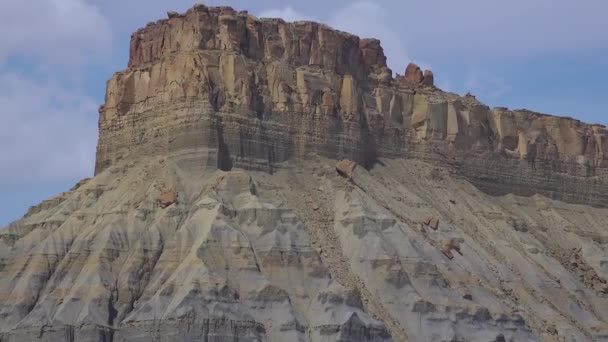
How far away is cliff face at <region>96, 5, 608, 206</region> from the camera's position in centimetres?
11531

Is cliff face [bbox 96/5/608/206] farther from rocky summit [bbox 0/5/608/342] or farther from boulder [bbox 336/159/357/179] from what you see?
boulder [bbox 336/159/357/179]

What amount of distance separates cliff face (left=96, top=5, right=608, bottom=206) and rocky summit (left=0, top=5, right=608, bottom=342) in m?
0.14

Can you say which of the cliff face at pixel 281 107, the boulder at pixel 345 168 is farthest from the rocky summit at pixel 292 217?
the boulder at pixel 345 168

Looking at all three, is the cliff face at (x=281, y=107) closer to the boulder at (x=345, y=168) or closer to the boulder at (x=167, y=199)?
the boulder at (x=345, y=168)

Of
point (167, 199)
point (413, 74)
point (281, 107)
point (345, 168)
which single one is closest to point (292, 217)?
point (167, 199)

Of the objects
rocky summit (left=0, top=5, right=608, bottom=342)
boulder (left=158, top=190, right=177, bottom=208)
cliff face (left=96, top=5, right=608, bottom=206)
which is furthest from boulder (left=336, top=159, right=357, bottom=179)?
boulder (left=158, top=190, right=177, bottom=208)

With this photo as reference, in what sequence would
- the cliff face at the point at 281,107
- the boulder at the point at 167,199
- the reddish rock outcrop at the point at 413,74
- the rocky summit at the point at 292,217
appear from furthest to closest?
the reddish rock outcrop at the point at 413,74
the cliff face at the point at 281,107
the boulder at the point at 167,199
the rocky summit at the point at 292,217

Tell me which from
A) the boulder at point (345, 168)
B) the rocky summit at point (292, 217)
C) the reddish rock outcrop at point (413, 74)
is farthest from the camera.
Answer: the reddish rock outcrop at point (413, 74)

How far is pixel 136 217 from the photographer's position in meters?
110

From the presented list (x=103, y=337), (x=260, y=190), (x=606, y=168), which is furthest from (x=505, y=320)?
(x=606, y=168)

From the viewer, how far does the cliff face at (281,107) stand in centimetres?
11531

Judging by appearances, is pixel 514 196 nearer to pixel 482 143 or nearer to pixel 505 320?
pixel 482 143

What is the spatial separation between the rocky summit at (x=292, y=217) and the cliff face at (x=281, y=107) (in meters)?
0.14

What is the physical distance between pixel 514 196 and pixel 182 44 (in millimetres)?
28814
